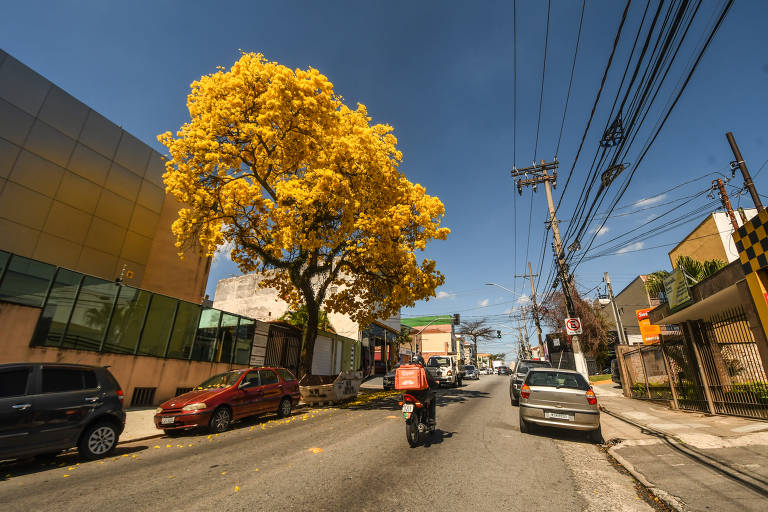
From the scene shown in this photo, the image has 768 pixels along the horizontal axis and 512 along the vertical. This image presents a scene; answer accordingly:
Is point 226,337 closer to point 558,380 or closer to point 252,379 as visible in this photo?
point 252,379

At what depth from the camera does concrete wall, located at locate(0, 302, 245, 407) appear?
954 cm

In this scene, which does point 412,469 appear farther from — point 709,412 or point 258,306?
point 258,306

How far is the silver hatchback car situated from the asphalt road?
39cm

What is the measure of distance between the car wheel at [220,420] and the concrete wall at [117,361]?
4148 millimetres

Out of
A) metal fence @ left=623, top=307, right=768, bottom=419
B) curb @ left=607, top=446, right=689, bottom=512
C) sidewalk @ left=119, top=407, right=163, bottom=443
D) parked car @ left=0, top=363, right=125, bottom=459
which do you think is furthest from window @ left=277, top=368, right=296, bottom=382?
metal fence @ left=623, top=307, right=768, bottom=419

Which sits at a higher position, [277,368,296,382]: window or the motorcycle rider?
[277,368,296,382]: window

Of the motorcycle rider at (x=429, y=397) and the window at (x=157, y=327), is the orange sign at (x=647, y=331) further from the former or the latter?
the window at (x=157, y=327)

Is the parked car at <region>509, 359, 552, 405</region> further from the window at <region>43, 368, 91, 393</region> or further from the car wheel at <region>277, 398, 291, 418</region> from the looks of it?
the window at <region>43, 368, 91, 393</region>

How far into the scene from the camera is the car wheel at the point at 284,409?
10.9m

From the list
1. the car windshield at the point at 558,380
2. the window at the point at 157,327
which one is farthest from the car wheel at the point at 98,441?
the car windshield at the point at 558,380

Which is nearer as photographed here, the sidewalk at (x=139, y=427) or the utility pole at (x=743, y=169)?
the sidewalk at (x=139, y=427)

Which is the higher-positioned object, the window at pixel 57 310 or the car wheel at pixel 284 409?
the window at pixel 57 310

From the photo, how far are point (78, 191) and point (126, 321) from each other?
7.90 m

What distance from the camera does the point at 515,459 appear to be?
597 cm
